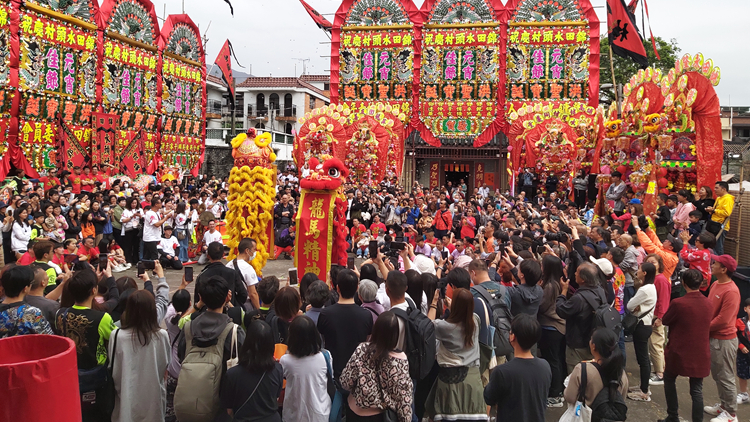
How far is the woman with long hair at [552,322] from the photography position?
443 cm

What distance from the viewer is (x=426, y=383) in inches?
150

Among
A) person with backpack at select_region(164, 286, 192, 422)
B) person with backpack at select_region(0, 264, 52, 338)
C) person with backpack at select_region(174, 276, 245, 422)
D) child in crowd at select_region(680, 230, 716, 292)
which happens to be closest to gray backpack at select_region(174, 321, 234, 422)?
person with backpack at select_region(174, 276, 245, 422)

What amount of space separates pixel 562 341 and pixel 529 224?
4701 millimetres

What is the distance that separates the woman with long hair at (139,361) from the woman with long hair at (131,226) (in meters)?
6.92

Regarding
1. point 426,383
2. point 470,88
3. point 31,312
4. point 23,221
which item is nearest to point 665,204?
point 426,383

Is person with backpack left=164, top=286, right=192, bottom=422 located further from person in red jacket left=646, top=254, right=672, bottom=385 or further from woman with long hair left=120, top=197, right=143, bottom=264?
woman with long hair left=120, top=197, right=143, bottom=264

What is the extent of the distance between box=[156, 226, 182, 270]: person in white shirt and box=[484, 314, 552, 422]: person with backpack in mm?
7514

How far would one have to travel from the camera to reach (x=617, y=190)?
11234mm

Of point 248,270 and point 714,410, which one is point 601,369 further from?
point 248,270

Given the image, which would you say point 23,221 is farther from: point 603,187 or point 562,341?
point 603,187

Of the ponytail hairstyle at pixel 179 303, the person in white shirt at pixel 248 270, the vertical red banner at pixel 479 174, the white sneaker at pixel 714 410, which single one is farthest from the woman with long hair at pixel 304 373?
the vertical red banner at pixel 479 174

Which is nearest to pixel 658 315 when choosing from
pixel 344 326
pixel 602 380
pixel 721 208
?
pixel 602 380

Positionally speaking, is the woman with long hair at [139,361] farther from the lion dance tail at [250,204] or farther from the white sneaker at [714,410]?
the lion dance tail at [250,204]

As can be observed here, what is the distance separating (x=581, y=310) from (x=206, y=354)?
2.71 m
